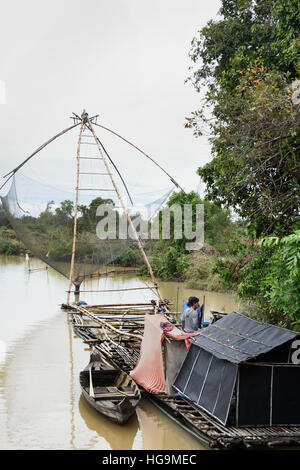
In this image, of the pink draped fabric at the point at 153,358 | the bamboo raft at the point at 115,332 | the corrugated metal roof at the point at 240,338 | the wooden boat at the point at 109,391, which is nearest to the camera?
the corrugated metal roof at the point at 240,338

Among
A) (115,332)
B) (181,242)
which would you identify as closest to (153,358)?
(115,332)

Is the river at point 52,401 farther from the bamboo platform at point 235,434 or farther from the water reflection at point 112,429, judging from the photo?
the bamboo platform at point 235,434

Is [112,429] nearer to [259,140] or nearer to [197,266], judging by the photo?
[259,140]

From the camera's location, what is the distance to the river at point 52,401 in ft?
13.8

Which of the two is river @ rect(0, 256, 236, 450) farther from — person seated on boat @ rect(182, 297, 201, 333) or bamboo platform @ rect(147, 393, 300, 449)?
person seated on boat @ rect(182, 297, 201, 333)

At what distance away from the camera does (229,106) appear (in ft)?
19.2

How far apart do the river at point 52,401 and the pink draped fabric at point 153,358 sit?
0.98ft

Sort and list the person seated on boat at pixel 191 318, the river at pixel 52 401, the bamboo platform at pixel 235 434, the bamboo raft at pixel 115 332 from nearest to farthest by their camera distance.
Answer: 1. the bamboo platform at pixel 235 434
2. the river at pixel 52 401
3. the person seated on boat at pixel 191 318
4. the bamboo raft at pixel 115 332

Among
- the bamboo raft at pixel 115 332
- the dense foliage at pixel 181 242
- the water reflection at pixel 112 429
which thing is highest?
the dense foliage at pixel 181 242

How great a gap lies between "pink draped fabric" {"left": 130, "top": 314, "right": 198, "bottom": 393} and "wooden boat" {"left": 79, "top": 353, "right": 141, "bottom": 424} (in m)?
0.16

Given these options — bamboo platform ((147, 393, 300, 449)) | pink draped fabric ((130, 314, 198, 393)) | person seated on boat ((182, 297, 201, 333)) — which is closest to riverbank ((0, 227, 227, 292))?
person seated on boat ((182, 297, 201, 333))

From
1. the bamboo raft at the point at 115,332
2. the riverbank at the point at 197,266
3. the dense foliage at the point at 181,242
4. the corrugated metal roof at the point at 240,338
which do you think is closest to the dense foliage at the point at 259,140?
the corrugated metal roof at the point at 240,338

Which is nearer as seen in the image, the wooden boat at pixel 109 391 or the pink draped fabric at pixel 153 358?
the wooden boat at pixel 109 391
